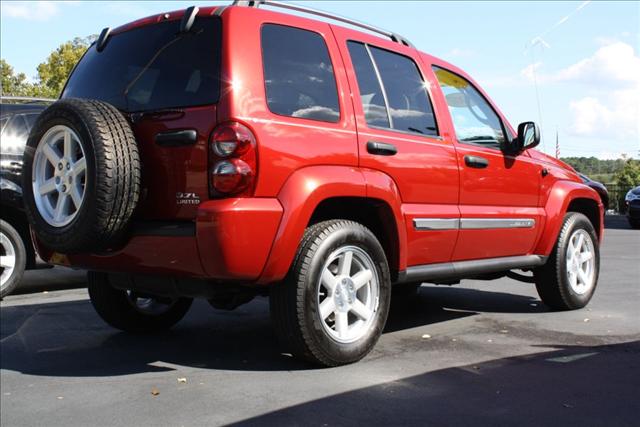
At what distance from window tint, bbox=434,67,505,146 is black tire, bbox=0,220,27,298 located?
14.3 ft

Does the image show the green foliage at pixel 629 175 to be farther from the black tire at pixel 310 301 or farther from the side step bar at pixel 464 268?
the black tire at pixel 310 301

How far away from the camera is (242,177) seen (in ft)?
12.0

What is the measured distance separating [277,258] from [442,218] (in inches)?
59.2

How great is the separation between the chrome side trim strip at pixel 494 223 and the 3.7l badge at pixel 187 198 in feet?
6.82

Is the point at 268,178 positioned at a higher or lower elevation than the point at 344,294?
higher

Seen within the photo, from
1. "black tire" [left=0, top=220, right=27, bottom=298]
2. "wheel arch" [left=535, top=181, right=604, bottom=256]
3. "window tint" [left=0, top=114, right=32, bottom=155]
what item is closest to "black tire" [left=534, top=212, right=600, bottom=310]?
"wheel arch" [left=535, top=181, right=604, bottom=256]

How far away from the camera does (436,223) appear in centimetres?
480

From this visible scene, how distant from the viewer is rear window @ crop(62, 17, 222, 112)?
388cm

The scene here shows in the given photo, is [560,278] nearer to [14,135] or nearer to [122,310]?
[122,310]

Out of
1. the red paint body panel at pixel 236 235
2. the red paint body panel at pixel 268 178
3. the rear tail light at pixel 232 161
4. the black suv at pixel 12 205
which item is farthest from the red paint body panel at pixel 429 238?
the black suv at pixel 12 205

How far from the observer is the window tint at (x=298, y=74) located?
395 centimetres

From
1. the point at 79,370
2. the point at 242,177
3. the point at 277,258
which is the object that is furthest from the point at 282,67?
the point at 79,370

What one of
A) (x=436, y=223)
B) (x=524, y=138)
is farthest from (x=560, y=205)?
(x=436, y=223)

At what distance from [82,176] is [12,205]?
3.57 m
